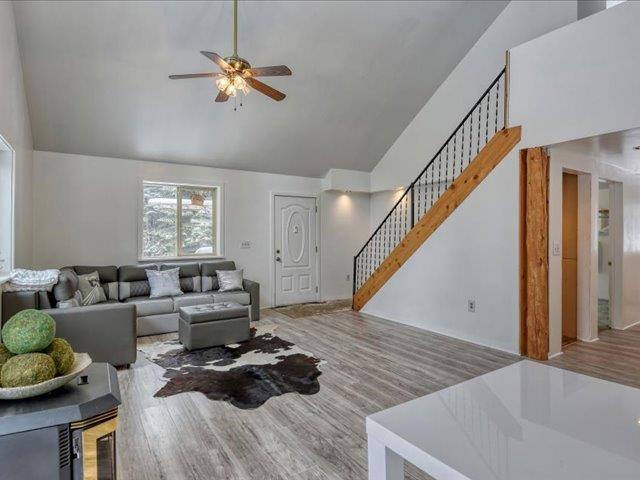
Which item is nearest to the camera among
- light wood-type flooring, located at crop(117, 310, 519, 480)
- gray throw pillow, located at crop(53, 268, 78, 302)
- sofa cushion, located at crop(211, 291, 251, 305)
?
light wood-type flooring, located at crop(117, 310, 519, 480)

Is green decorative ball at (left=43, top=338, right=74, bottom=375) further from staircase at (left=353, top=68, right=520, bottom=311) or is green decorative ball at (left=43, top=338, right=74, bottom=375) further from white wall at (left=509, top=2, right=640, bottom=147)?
staircase at (left=353, top=68, right=520, bottom=311)

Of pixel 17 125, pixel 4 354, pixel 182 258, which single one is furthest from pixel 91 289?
pixel 4 354

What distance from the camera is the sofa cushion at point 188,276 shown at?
5.75 metres

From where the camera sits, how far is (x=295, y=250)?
288 inches

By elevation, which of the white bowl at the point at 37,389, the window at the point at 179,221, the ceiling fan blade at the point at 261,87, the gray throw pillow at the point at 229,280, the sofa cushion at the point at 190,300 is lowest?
the sofa cushion at the point at 190,300

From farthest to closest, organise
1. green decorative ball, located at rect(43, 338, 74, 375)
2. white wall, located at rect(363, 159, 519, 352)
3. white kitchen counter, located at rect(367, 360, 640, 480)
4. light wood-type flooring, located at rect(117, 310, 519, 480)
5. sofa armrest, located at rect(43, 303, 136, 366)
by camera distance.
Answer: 1. white wall, located at rect(363, 159, 519, 352)
2. sofa armrest, located at rect(43, 303, 136, 366)
3. light wood-type flooring, located at rect(117, 310, 519, 480)
4. green decorative ball, located at rect(43, 338, 74, 375)
5. white kitchen counter, located at rect(367, 360, 640, 480)

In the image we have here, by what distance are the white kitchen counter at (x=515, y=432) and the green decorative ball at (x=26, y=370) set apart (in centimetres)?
93

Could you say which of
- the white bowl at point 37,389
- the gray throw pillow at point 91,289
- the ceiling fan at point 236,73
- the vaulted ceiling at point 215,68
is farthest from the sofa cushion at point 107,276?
the white bowl at point 37,389

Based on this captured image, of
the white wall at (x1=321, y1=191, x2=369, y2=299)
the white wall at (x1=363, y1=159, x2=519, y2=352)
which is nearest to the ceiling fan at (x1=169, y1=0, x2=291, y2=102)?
the white wall at (x1=363, y1=159, x2=519, y2=352)

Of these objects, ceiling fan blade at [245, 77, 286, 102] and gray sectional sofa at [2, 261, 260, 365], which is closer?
ceiling fan blade at [245, 77, 286, 102]

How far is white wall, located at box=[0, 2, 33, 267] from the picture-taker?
322 cm

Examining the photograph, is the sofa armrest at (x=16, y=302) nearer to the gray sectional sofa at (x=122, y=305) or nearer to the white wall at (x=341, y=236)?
the gray sectional sofa at (x=122, y=305)

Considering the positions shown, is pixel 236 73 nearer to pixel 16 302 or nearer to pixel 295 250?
pixel 16 302

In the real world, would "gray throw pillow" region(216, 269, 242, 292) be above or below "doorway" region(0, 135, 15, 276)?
below
